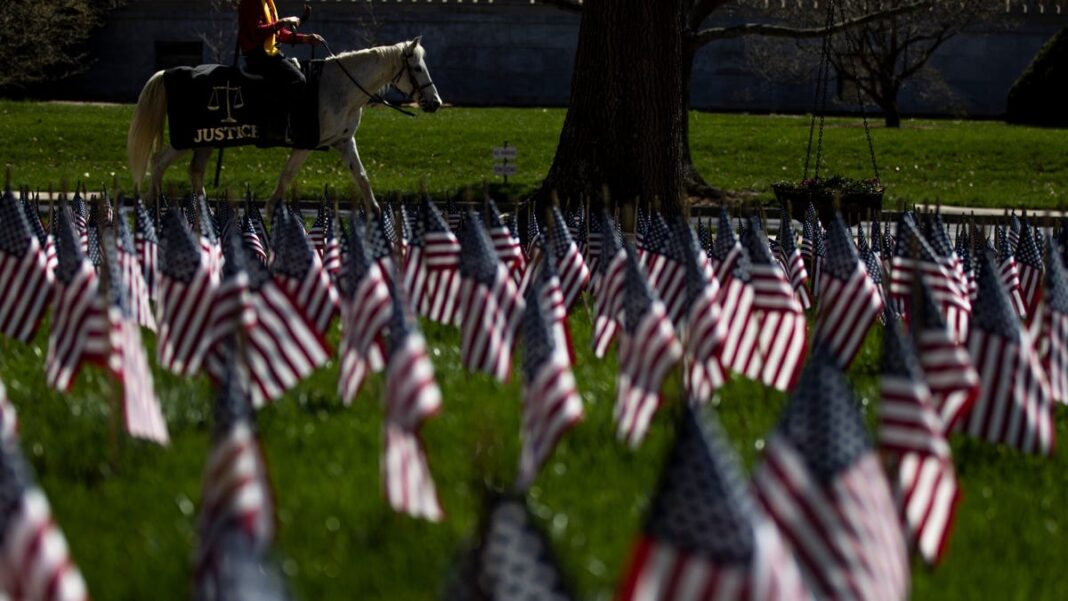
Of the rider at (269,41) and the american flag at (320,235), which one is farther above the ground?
the rider at (269,41)

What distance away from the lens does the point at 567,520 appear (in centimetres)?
557

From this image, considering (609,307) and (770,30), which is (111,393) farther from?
(770,30)

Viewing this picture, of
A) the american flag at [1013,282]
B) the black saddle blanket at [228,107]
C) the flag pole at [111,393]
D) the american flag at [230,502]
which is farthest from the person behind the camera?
the black saddle blanket at [228,107]

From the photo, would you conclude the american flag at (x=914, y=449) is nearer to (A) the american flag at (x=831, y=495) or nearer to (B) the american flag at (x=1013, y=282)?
(A) the american flag at (x=831, y=495)

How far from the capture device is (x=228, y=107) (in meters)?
16.9

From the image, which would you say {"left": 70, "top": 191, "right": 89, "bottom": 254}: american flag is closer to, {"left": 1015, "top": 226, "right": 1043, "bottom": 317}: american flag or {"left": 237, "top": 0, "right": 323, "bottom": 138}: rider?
{"left": 237, "top": 0, "right": 323, "bottom": 138}: rider

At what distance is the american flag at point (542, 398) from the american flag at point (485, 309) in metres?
1.45

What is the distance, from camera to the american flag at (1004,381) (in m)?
6.68

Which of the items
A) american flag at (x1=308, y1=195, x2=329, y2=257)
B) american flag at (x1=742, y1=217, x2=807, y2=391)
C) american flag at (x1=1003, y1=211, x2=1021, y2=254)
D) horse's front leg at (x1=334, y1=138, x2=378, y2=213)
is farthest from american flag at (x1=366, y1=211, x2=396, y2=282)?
horse's front leg at (x1=334, y1=138, x2=378, y2=213)

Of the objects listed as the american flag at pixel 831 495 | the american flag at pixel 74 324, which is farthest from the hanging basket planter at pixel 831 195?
the american flag at pixel 831 495

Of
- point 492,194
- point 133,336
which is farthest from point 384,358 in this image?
point 492,194

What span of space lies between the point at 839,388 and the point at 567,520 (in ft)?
4.74

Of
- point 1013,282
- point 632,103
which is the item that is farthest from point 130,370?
point 632,103

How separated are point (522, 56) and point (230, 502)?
45.1 meters
